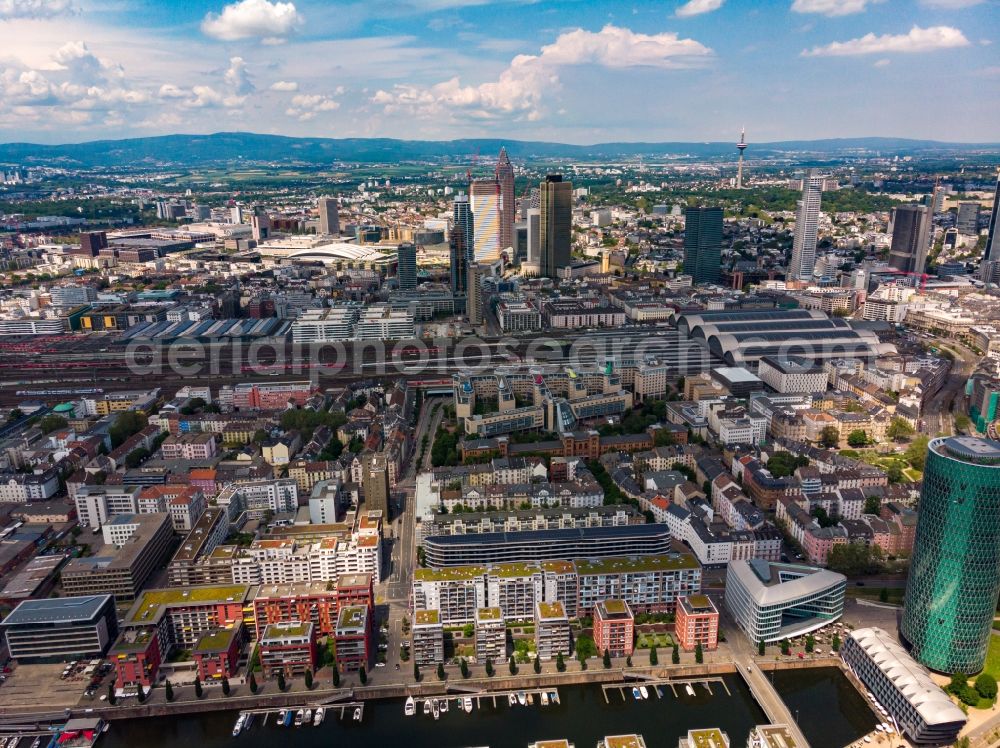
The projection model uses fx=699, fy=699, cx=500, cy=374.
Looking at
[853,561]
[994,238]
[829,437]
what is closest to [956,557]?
[853,561]

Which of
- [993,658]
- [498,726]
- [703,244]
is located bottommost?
[498,726]

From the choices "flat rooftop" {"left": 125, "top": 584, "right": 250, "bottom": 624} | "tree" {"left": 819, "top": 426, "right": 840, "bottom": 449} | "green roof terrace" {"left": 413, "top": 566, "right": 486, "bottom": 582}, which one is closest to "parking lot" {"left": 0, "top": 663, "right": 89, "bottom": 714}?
"flat rooftop" {"left": 125, "top": 584, "right": 250, "bottom": 624}

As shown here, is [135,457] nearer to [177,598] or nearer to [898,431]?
[177,598]

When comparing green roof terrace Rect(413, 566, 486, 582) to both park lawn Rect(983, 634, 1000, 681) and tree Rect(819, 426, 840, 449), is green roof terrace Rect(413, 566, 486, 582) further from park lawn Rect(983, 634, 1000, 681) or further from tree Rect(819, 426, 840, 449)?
tree Rect(819, 426, 840, 449)

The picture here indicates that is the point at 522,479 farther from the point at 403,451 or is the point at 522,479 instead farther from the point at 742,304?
the point at 742,304

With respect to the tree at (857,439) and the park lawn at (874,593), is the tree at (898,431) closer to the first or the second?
the tree at (857,439)
